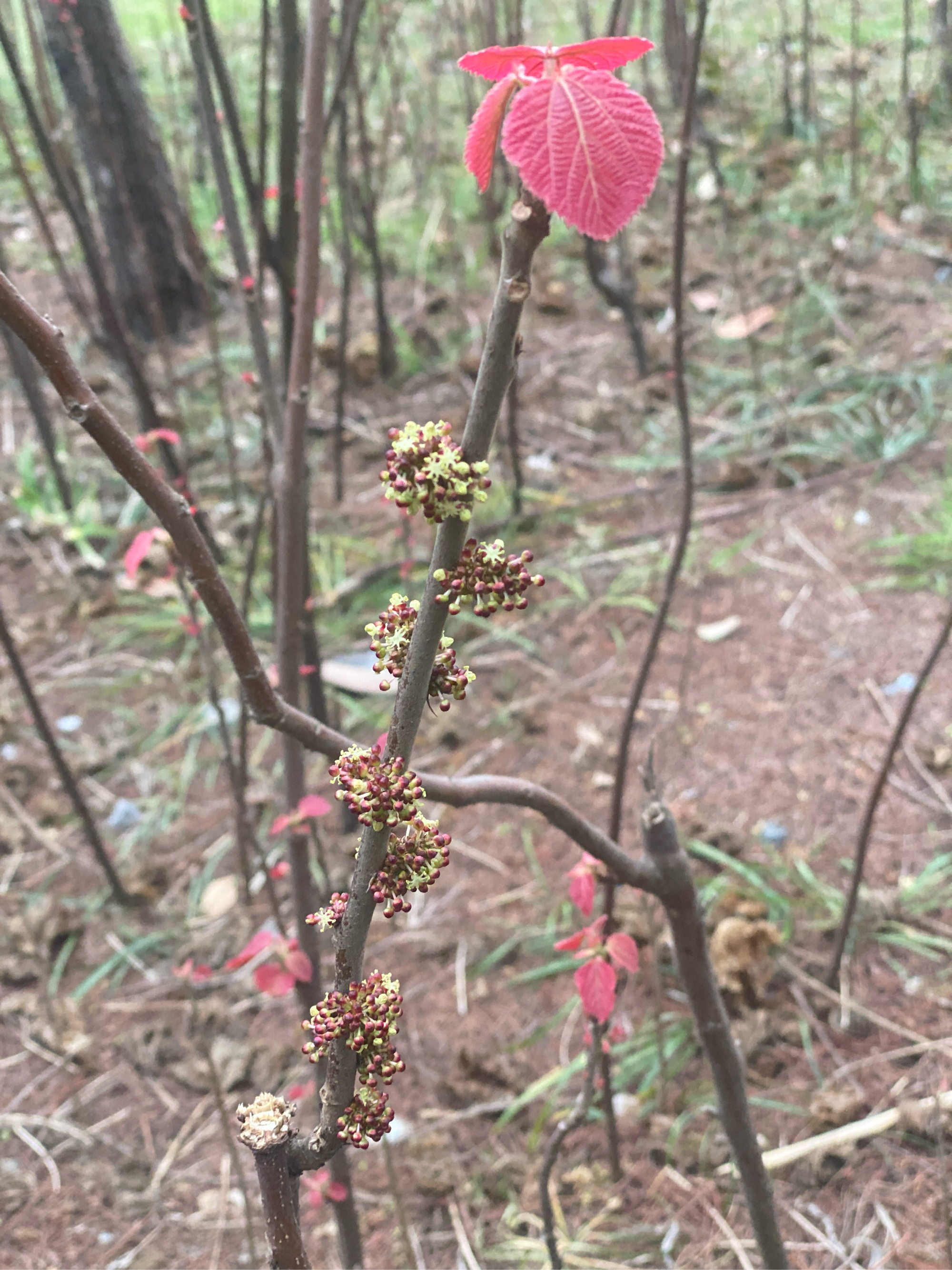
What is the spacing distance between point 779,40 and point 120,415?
3688mm

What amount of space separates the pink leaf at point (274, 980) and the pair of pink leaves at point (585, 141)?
1037 millimetres

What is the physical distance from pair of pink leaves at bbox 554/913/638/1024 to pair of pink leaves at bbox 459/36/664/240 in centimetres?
75

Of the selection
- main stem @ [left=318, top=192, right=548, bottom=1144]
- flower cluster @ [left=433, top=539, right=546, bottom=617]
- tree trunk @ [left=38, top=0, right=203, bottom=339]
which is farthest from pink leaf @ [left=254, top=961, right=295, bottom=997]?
tree trunk @ [left=38, top=0, right=203, bottom=339]

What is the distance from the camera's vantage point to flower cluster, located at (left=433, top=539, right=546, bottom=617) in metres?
0.49

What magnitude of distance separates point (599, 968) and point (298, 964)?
0.42m

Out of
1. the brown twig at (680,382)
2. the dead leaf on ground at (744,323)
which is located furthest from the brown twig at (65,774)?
the dead leaf on ground at (744,323)

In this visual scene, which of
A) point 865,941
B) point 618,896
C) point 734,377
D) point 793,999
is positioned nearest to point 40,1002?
point 618,896

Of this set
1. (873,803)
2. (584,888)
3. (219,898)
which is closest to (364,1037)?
(584,888)

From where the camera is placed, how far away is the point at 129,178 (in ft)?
13.4

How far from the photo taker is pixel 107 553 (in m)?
3.34

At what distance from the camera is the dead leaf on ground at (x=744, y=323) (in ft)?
11.7

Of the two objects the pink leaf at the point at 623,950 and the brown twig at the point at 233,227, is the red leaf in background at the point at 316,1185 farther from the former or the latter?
the brown twig at the point at 233,227

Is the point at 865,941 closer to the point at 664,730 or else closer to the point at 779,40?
the point at 664,730

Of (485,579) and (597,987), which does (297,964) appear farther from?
(485,579)
